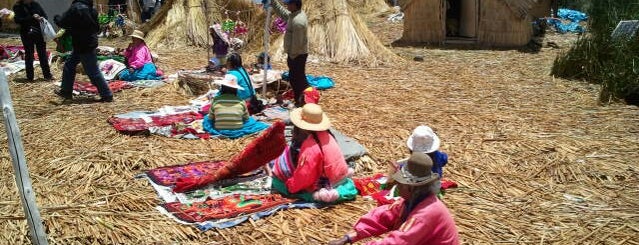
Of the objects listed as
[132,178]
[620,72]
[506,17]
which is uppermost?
[506,17]

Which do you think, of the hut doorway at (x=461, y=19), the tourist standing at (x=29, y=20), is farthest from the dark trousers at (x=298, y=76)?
the hut doorway at (x=461, y=19)

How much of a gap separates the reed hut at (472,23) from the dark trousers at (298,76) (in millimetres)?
6605

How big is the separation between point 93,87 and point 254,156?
4196 mm

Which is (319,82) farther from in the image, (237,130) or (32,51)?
(32,51)

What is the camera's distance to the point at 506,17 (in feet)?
38.3

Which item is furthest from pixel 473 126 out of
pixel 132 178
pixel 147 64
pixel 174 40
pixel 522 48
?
pixel 174 40

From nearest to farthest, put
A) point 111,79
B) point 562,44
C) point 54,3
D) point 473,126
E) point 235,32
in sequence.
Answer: point 473,126, point 111,79, point 235,32, point 562,44, point 54,3

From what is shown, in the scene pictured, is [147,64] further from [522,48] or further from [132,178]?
[522,48]

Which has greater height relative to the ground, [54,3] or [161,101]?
[54,3]

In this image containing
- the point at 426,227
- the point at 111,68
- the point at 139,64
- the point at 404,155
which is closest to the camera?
the point at 426,227

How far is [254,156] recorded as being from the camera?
161 inches

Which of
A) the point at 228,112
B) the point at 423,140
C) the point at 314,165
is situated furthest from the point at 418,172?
the point at 228,112

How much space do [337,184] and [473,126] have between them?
2.46 m

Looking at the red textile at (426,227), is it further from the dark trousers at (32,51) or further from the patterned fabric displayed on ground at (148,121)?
the dark trousers at (32,51)
